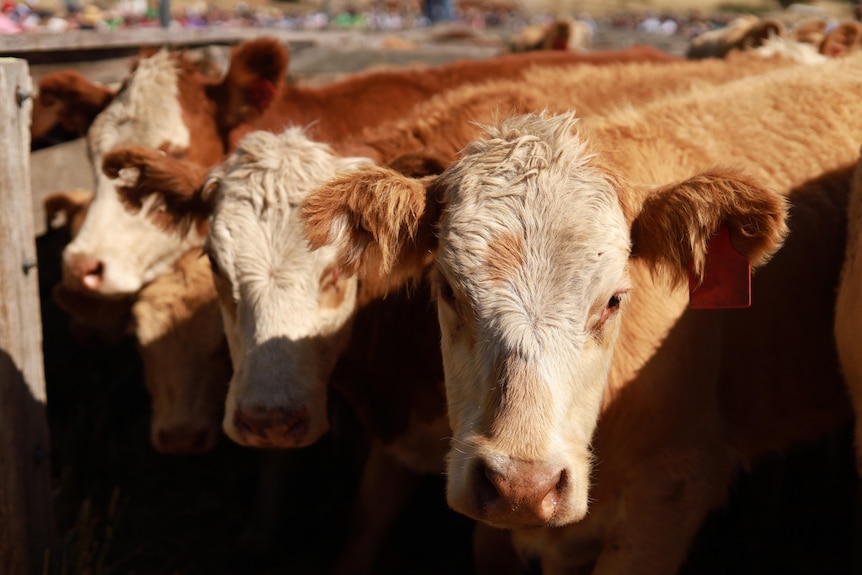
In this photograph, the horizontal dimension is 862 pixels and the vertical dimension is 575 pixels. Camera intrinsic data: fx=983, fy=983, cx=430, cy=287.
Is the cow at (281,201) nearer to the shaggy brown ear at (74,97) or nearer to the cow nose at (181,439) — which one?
the cow nose at (181,439)

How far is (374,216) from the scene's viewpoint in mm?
2902

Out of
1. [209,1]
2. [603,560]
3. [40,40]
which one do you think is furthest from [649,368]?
[209,1]

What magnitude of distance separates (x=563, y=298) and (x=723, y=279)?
0.60 metres

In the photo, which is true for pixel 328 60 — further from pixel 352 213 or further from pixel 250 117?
pixel 352 213

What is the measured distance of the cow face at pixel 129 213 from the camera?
454 centimetres

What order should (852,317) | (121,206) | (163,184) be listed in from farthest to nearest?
(121,206)
(163,184)
(852,317)

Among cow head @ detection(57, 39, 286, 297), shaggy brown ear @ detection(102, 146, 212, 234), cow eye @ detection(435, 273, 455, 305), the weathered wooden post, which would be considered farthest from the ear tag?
cow eye @ detection(435, 273, 455, 305)

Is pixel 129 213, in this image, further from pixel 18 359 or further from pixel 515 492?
pixel 515 492

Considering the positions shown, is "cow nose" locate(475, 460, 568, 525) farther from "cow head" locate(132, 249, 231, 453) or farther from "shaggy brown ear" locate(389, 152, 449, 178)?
"cow head" locate(132, 249, 231, 453)

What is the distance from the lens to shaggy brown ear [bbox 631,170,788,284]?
8.87 feet

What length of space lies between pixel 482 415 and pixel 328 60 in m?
6.23

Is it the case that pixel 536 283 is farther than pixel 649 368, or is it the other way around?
pixel 649 368

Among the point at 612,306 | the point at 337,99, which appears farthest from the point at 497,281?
the point at 337,99

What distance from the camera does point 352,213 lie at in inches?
116
